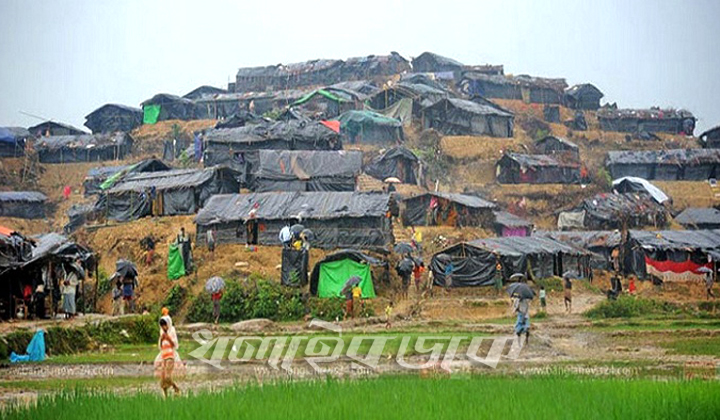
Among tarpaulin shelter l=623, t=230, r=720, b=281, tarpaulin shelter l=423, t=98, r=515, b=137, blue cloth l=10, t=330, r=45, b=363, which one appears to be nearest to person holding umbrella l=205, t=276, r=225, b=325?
blue cloth l=10, t=330, r=45, b=363

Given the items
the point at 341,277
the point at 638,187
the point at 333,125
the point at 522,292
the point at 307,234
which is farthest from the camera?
the point at 638,187

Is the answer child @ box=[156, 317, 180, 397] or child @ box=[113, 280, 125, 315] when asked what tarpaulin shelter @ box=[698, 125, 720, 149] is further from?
child @ box=[156, 317, 180, 397]

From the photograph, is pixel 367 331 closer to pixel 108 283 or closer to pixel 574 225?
pixel 108 283

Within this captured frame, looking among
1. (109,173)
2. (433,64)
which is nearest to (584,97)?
(433,64)

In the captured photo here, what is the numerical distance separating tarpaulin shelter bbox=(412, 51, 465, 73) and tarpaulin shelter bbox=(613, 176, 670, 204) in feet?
84.8

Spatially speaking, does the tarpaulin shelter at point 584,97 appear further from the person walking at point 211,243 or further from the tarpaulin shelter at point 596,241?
the person walking at point 211,243

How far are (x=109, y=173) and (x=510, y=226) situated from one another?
28.5m

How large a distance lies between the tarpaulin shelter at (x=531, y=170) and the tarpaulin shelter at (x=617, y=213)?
173 inches

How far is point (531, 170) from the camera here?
60812mm

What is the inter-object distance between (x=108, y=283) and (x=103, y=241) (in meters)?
5.17

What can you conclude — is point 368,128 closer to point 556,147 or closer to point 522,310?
point 556,147

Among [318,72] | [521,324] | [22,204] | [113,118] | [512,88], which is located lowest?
[521,324]

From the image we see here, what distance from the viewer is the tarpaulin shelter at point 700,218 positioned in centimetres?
5706

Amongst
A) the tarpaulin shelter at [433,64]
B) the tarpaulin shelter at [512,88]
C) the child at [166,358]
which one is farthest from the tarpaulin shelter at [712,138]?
the child at [166,358]
